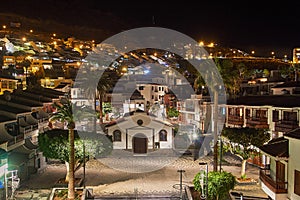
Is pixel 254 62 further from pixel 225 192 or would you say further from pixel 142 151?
pixel 225 192

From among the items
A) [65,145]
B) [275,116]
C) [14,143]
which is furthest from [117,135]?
[275,116]

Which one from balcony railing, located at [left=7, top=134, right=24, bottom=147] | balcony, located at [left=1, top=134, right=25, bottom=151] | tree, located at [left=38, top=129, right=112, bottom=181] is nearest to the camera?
balcony, located at [left=1, top=134, right=25, bottom=151]

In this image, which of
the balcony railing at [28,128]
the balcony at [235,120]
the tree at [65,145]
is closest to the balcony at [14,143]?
the balcony railing at [28,128]

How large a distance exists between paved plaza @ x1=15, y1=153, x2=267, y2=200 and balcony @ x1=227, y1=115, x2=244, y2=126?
4.35 metres

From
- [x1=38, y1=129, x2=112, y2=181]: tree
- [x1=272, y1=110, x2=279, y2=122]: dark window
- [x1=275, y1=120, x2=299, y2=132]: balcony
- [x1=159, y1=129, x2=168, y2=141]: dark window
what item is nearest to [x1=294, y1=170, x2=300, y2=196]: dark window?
[x1=275, y1=120, x2=299, y2=132]: balcony

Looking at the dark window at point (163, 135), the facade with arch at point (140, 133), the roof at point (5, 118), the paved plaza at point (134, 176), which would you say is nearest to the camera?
the paved plaza at point (134, 176)

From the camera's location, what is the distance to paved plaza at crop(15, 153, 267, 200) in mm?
30688

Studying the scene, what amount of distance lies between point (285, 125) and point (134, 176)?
15.0 metres

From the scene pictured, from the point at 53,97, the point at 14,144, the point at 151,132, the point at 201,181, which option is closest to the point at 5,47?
the point at 53,97

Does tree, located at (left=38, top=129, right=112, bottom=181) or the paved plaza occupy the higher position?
tree, located at (left=38, top=129, right=112, bottom=181)

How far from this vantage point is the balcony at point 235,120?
4694cm

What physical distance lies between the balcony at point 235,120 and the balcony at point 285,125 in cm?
875

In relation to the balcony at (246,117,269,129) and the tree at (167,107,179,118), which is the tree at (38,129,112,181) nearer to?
the balcony at (246,117,269,129)

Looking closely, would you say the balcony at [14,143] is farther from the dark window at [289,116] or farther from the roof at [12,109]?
the dark window at [289,116]
